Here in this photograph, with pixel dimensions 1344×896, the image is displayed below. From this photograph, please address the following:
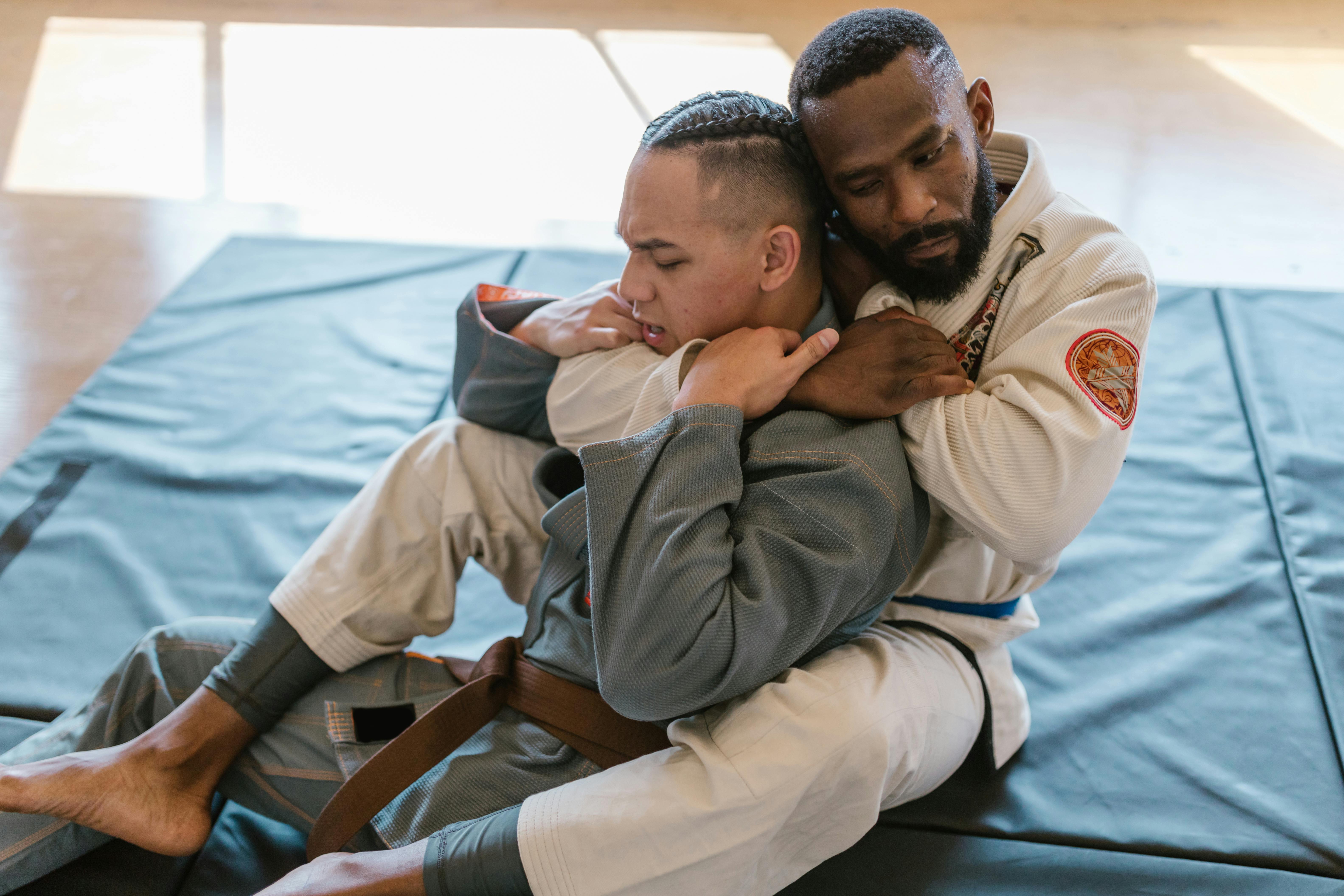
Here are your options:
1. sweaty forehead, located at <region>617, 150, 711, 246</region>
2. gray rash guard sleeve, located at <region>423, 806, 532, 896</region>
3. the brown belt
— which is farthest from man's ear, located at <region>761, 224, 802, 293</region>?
gray rash guard sleeve, located at <region>423, 806, 532, 896</region>

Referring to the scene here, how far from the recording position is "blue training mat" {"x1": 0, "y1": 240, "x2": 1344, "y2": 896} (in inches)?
63.2

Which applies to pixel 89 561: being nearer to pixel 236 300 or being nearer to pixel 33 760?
pixel 33 760

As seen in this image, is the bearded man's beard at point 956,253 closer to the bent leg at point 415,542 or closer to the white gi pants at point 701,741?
the white gi pants at point 701,741

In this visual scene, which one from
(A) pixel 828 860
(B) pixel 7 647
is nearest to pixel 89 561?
(B) pixel 7 647

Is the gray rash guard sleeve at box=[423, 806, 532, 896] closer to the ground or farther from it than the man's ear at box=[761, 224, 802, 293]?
closer to the ground

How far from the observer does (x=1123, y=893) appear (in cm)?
153

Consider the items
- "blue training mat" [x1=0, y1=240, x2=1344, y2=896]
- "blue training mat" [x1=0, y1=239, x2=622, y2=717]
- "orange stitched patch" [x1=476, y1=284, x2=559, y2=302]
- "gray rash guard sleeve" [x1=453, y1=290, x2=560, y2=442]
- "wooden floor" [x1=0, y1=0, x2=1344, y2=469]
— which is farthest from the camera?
"wooden floor" [x1=0, y1=0, x2=1344, y2=469]

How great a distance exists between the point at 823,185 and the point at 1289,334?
1.78 meters

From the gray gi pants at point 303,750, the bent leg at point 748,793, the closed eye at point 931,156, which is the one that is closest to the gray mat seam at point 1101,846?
the bent leg at point 748,793

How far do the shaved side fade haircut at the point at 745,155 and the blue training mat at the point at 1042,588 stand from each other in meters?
0.96

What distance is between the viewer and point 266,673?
64.0 inches

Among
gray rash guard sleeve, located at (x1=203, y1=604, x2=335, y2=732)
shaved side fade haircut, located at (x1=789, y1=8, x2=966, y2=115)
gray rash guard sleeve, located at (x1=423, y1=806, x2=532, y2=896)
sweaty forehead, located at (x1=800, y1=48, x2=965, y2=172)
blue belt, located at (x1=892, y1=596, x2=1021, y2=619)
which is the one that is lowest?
gray rash guard sleeve, located at (x1=203, y1=604, x2=335, y2=732)

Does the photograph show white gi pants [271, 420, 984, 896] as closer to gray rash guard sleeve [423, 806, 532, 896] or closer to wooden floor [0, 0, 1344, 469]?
gray rash guard sleeve [423, 806, 532, 896]

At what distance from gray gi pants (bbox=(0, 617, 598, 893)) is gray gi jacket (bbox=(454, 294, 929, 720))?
0.27 m
